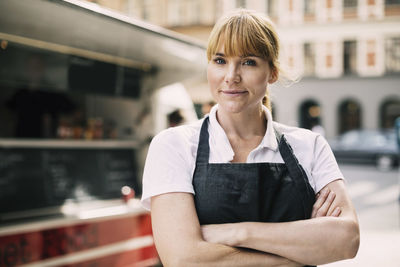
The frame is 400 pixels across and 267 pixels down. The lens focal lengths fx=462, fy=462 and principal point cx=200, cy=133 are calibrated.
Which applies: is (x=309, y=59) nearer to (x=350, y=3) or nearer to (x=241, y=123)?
(x=350, y=3)

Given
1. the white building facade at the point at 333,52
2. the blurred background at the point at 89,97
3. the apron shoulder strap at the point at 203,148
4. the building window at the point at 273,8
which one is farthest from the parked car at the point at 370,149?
the apron shoulder strap at the point at 203,148

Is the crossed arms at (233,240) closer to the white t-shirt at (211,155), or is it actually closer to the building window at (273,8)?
the white t-shirt at (211,155)

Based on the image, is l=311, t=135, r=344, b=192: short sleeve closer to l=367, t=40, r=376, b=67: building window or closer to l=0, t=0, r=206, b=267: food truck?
l=0, t=0, r=206, b=267: food truck

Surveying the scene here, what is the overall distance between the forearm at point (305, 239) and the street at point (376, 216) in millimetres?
3460

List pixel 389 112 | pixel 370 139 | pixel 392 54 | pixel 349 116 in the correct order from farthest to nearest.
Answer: pixel 349 116, pixel 389 112, pixel 392 54, pixel 370 139

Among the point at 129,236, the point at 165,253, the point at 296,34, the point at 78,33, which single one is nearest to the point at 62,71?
the point at 78,33

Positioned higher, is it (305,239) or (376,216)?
(305,239)

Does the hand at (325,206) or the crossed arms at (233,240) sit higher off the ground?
the hand at (325,206)

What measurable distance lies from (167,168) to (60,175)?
3.73 m

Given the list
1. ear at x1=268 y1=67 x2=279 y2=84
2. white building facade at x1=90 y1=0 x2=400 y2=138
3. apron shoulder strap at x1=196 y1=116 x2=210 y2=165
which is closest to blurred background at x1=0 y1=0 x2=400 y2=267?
ear at x1=268 y1=67 x2=279 y2=84

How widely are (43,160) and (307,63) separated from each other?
24.9m

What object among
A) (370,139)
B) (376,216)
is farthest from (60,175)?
(370,139)

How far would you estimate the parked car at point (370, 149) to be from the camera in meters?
18.6

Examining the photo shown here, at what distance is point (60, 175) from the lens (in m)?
5.36
